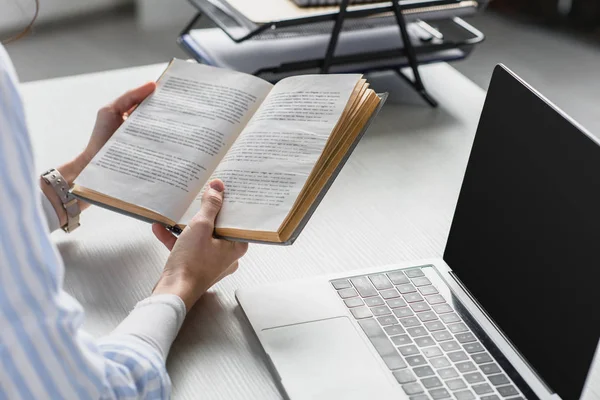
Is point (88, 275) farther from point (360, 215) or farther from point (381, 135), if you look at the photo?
point (381, 135)

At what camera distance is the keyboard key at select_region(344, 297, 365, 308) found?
2.91 ft

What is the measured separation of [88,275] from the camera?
0.96 meters

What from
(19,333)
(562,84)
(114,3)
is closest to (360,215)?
(19,333)

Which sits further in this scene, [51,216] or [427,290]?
[51,216]

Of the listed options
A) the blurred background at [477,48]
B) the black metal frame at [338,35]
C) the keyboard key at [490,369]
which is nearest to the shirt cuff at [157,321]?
the keyboard key at [490,369]

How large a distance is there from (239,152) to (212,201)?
3.4 inches

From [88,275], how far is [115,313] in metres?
0.09

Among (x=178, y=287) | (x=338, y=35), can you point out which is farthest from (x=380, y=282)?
(x=338, y=35)

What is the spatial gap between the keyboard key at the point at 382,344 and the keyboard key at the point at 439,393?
0.04 metres

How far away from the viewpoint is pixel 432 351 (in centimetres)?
82

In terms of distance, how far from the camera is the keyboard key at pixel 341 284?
3.02 ft

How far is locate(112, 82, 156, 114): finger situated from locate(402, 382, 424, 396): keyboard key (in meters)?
0.57

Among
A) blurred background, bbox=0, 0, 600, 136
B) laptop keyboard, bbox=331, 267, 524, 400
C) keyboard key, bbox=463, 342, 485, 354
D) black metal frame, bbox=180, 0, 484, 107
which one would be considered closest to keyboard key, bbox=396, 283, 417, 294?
laptop keyboard, bbox=331, 267, 524, 400

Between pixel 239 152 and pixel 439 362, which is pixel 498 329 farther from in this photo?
pixel 239 152
